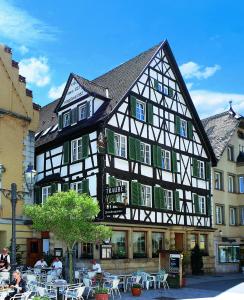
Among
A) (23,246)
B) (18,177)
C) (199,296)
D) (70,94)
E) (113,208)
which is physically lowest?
(199,296)

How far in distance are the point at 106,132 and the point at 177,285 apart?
30.9 feet

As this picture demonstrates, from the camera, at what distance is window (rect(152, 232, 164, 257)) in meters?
30.2

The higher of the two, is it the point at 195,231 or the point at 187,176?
the point at 187,176

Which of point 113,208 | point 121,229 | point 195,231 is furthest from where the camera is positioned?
point 195,231

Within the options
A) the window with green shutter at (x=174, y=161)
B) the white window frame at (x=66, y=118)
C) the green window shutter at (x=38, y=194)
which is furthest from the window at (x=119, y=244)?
the white window frame at (x=66, y=118)

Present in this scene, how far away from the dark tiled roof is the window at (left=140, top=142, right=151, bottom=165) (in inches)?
396

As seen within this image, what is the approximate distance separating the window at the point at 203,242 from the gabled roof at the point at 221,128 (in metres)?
6.88

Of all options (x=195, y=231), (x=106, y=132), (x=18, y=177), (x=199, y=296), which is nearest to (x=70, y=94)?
(x=106, y=132)

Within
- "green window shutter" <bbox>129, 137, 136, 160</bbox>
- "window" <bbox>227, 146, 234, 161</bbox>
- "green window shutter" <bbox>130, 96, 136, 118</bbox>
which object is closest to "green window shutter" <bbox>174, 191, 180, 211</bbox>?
"green window shutter" <bbox>129, 137, 136, 160</bbox>

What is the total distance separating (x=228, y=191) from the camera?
1564 inches

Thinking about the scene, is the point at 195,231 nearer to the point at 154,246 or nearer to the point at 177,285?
the point at 154,246

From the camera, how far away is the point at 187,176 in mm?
34250

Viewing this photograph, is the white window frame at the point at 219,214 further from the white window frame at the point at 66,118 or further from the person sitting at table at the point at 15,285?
the person sitting at table at the point at 15,285

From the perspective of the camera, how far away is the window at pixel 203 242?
3509 centimetres
